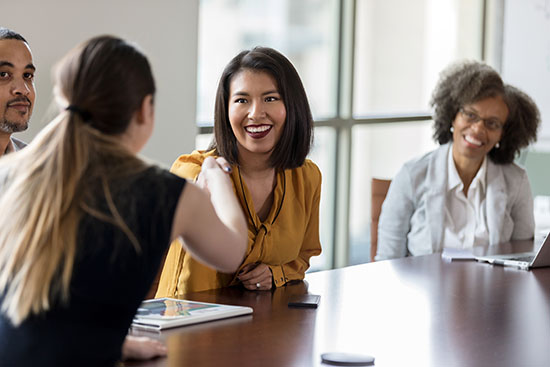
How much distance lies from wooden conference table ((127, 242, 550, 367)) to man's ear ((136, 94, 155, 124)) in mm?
461

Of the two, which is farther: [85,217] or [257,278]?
[257,278]

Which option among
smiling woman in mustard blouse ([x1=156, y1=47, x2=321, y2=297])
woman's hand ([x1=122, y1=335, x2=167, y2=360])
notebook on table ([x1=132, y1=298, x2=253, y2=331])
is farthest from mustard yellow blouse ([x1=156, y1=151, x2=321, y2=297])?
woman's hand ([x1=122, y1=335, x2=167, y2=360])

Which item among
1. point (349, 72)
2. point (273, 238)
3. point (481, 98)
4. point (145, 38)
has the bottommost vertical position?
point (273, 238)

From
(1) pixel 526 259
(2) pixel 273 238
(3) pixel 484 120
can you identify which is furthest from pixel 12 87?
(3) pixel 484 120

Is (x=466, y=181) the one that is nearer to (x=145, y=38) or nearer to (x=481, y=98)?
(x=481, y=98)

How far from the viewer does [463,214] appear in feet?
11.5

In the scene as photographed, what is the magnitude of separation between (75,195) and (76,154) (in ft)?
0.21

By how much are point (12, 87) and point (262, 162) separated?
0.86 meters

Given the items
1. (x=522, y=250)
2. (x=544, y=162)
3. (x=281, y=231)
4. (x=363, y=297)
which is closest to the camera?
(x=363, y=297)

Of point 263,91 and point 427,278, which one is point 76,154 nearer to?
point 263,91

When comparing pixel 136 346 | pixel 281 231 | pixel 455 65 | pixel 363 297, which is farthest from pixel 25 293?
pixel 455 65

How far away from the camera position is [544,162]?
5.72 metres

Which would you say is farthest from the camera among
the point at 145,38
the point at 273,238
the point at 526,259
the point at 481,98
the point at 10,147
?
the point at 481,98

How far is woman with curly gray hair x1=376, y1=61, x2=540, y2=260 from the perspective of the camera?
3.45 meters
